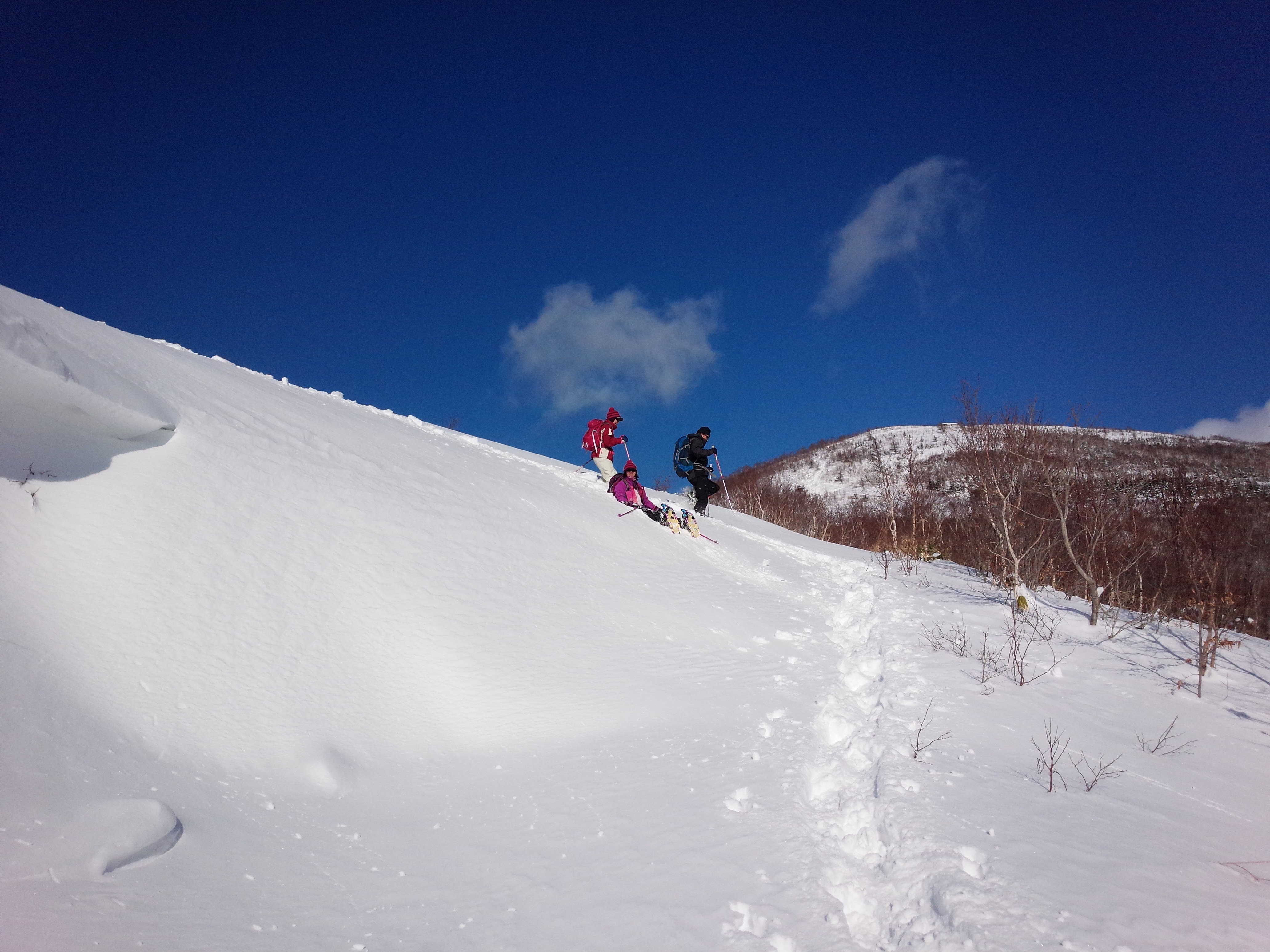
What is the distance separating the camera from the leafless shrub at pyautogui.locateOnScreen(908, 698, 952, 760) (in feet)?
15.7

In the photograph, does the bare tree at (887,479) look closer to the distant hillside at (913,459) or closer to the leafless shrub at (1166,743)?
the distant hillside at (913,459)

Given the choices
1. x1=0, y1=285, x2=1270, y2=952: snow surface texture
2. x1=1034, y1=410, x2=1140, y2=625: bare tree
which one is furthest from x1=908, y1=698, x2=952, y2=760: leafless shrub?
x1=1034, y1=410, x2=1140, y2=625: bare tree

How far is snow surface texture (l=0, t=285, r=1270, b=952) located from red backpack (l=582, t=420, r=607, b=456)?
5683 millimetres

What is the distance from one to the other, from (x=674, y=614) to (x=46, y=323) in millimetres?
7927

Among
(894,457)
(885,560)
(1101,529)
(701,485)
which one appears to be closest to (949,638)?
(1101,529)

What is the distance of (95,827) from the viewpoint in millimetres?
2988

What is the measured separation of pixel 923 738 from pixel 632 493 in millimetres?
8283

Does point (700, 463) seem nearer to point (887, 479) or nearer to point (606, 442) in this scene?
point (606, 442)

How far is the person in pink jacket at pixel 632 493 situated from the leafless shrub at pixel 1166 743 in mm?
8109

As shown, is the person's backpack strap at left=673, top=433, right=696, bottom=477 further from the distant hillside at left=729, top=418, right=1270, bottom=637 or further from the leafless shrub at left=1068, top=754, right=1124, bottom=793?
the leafless shrub at left=1068, top=754, right=1124, bottom=793

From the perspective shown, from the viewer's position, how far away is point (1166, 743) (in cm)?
529

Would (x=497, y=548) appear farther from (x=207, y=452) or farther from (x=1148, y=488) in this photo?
(x=1148, y=488)

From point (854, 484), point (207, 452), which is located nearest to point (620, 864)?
point (207, 452)

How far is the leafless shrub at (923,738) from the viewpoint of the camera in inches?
189
